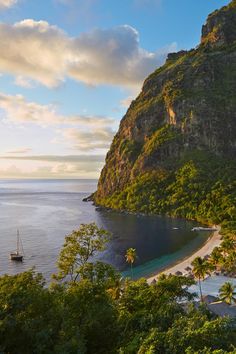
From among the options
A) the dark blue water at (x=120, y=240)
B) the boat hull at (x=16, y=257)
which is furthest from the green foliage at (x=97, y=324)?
the boat hull at (x=16, y=257)

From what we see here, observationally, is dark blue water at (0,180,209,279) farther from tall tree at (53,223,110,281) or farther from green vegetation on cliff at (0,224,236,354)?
green vegetation on cliff at (0,224,236,354)

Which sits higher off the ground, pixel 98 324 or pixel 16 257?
pixel 98 324

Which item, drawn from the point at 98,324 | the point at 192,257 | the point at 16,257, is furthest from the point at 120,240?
the point at 98,324

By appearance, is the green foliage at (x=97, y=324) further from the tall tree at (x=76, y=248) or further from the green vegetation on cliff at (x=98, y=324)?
the tall tree at (x=76, y=248)

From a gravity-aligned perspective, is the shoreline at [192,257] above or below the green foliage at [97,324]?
below

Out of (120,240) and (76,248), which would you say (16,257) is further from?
(76,248)

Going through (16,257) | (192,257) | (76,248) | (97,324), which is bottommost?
(16,257)

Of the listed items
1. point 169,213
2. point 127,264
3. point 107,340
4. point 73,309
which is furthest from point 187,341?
point 169,213

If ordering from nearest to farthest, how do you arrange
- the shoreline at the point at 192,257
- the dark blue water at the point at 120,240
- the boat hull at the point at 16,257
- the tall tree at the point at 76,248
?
the tall tree at the point at 76,248
the shoreline at the point at 192,257
the dark blue water at the point at 120,240
the boat hull at the point at 16,257

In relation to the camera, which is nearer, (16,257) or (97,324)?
(97,324)

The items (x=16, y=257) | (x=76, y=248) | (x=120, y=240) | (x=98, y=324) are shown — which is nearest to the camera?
(x=98, y=324)

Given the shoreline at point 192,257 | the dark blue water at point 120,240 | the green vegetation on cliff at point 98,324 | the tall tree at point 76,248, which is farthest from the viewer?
the dark blue water at point 120,240

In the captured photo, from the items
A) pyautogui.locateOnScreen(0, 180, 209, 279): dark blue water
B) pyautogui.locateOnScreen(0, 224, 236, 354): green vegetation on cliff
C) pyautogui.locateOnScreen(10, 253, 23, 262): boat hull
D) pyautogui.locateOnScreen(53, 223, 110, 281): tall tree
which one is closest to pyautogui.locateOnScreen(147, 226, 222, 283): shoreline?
pyautogui.locateOnScreen(0, 180, 209, 279): dark blue water
